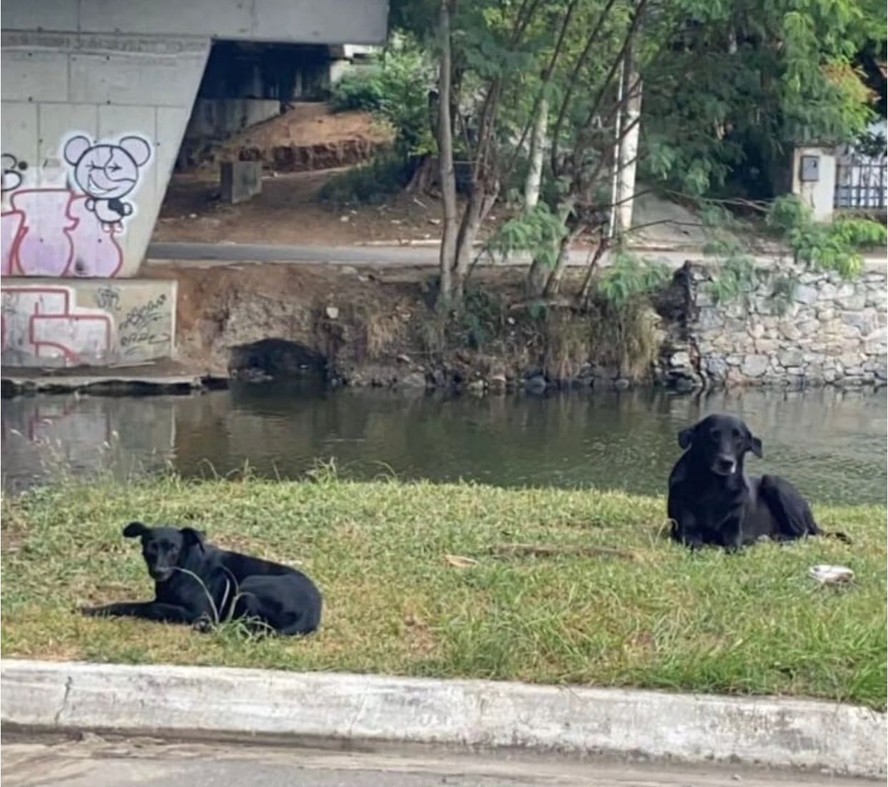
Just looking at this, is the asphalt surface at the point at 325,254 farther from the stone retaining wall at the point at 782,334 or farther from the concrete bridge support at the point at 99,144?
the concrete bridge support at the point at 99,144

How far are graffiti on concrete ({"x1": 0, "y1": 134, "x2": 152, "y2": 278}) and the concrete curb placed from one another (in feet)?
54.5

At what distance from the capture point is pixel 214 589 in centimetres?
614

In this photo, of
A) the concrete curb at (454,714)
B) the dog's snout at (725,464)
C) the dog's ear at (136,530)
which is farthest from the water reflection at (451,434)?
the concrete curb at (454,714)

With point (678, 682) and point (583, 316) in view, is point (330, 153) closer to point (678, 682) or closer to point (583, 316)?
point (583, 316)

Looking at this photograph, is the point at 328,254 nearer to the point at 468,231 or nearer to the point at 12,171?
the point at 468,231

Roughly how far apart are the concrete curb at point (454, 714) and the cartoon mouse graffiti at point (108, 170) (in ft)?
54.6

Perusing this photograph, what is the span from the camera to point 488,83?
21391mm

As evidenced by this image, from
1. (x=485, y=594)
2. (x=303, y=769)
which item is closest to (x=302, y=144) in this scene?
(x=485, y=594)

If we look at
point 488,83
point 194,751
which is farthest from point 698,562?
point 488,83

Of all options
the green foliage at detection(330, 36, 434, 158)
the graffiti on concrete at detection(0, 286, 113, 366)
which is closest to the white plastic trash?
the graffiti on concrete at detection(0, 286, 113, 366)

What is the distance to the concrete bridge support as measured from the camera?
20.8 meters

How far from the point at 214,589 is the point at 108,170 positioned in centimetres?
1620

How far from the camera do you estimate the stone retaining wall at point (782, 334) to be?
22547 mm

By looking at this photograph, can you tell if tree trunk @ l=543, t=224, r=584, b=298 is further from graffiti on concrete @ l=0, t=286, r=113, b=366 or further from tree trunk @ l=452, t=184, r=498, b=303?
graffiti on concrete @ l=0, t=286, r=113, b=366
